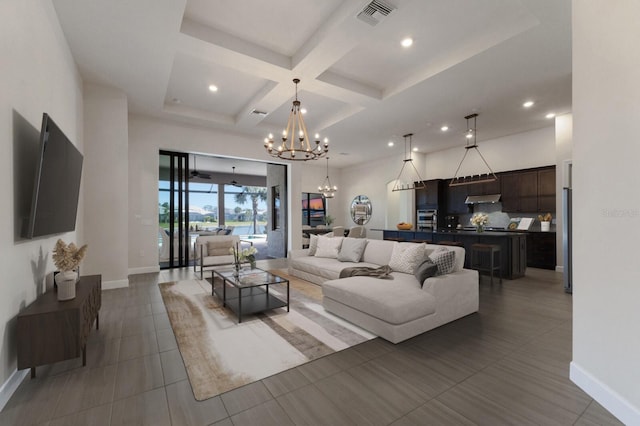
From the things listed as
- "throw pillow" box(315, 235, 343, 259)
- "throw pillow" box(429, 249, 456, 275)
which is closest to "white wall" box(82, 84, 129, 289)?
"throw pillow" box(315, 235, 343, 259)

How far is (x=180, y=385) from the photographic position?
6.95 ft

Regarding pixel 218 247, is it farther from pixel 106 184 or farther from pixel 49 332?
pixel 49 332

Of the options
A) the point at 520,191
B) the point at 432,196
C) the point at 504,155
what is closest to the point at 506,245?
the point at 520,191

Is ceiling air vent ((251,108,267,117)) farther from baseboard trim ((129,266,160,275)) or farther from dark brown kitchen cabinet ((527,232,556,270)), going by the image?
dark brown kitchen cabinet ((527,232,556,270))

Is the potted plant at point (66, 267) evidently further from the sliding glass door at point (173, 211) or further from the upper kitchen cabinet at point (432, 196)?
the upper kitchen cabinet at point (432, 196)

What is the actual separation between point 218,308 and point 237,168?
349 inches

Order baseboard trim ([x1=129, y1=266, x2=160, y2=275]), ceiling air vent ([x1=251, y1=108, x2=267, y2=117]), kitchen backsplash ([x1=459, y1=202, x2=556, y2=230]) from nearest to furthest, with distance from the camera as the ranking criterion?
1. ceiling air vent ([x1=251, y1=108, x2=267, y2=117])
2. baseboard trim ([x1=129, y1=266, x2=160, y2=275])
3. kitchen backsplash ([x1=459, y1=202, x2=556, y2=230])

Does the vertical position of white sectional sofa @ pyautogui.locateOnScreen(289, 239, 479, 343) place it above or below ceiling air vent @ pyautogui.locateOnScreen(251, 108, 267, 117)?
below

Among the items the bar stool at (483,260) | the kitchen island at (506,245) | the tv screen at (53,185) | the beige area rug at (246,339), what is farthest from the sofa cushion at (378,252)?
the tv screen at (53,185)

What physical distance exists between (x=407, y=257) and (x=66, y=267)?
12.9 ft

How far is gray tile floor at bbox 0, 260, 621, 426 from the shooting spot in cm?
177

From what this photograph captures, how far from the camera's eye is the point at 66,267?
255cm

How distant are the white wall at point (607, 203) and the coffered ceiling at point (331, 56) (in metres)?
1.32

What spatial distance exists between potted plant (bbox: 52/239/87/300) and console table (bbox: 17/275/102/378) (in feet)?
0.40
